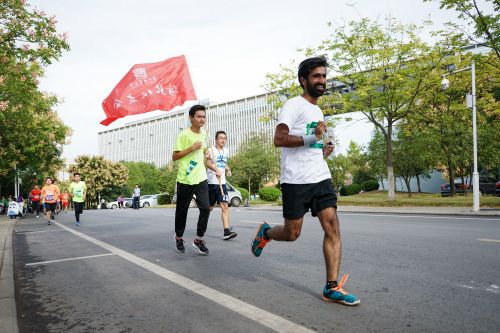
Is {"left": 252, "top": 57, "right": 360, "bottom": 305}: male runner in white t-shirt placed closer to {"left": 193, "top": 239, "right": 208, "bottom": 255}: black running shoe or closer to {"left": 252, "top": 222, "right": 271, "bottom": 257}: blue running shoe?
{"left": 252, "top": 222, "right": 271, "bottom": 257}: blue running shoe

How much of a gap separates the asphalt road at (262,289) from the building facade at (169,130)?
313ft

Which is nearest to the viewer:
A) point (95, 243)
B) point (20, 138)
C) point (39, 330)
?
point (39, 330)

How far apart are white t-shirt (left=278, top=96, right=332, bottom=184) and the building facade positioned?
320 feet

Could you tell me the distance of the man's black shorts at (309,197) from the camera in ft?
11.6

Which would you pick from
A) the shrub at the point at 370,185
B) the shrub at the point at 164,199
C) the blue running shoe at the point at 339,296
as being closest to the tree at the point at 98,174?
the shrub at the point at 164,199

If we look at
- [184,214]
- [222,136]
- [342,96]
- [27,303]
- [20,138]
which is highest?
[342,96]

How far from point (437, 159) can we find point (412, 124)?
8.98 ft

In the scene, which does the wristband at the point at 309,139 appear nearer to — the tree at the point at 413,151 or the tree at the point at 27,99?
the tree at the point at 27,99

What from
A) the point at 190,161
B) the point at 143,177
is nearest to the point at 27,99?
the point at 190,161

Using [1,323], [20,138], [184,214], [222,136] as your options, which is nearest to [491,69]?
[222,136]

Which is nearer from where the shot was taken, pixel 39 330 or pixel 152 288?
pixel 39 330

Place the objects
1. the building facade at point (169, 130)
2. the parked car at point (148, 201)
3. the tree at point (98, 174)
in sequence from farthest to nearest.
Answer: the building facade at point (169, 130)
the tree at point (98, 174)
the parked car at point (148, 201)

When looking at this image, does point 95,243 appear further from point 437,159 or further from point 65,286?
point 437,159

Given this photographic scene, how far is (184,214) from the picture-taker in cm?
621
